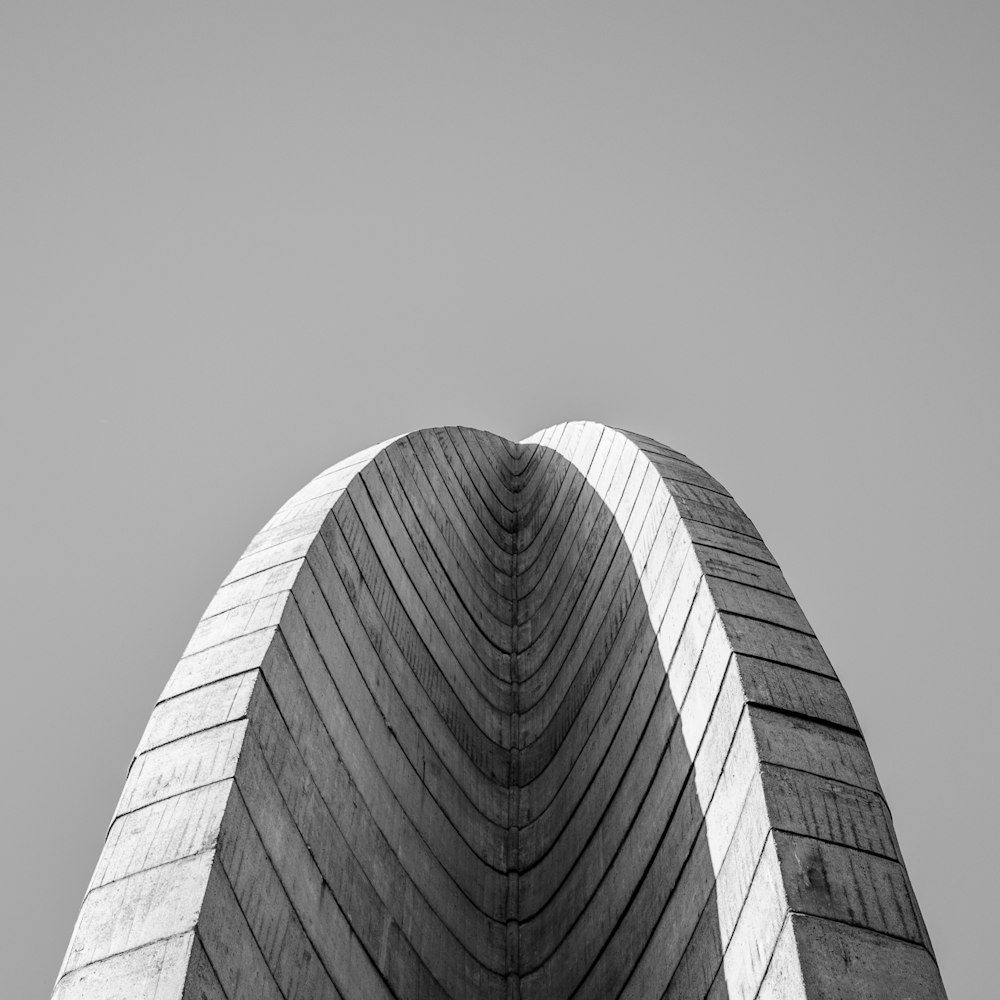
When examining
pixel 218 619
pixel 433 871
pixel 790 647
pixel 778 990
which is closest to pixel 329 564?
pixel 218 619

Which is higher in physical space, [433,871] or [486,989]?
[433,871]

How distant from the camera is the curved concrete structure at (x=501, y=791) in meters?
2.77

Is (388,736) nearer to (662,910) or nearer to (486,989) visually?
(486,989)

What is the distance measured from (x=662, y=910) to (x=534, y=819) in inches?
43.5

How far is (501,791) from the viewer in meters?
4.55

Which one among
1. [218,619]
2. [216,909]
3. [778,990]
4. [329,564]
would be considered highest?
[329,564]

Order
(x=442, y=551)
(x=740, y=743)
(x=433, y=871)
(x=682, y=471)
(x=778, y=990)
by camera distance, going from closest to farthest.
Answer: (x=778, y=990) < (x=740, y=743) < (x=433, y=871) < (x=682, y=471) < (x=442, y=551)

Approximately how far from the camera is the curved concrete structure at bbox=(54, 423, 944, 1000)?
2.77m

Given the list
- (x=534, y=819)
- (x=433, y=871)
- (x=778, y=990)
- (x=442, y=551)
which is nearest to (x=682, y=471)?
(x=442, y=551)

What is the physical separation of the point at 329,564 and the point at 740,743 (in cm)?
175

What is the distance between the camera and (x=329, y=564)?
4.33 metres

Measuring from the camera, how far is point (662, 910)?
3.32m

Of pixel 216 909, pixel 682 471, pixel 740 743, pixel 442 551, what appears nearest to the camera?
pixel 216 909

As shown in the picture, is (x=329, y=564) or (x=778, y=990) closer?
(x=778, y=990)
